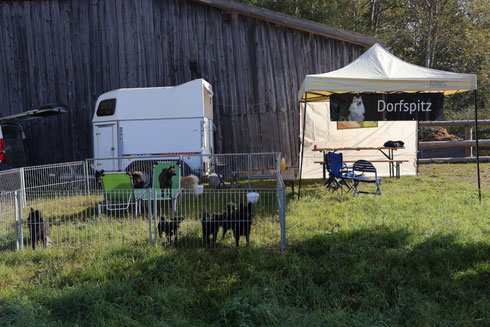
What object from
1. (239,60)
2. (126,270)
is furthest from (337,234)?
(239,60)

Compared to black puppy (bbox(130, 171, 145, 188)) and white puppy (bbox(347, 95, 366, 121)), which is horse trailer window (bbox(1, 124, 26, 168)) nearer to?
black puppy (bbox(130, 171, 145, 188))

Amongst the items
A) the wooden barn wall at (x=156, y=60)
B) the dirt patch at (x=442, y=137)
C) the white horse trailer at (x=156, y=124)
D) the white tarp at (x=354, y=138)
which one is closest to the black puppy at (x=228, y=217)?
the white horse trailer at (x=156, y=124)

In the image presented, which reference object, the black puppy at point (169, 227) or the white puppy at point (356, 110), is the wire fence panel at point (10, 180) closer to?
the black puppy at point (169, 227)

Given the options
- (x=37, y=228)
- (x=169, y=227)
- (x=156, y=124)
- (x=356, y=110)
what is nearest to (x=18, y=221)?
(x=37, y=228)

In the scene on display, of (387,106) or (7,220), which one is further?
(387,106)

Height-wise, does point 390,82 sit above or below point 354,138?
above

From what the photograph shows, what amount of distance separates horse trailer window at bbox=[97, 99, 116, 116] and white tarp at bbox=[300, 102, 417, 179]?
6.12 metres

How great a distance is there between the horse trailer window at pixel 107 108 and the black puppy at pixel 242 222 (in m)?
6.85

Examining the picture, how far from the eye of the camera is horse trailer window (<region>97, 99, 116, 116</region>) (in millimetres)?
9938

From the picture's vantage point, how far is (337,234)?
4898 millimetres

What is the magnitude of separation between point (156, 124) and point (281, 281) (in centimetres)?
729

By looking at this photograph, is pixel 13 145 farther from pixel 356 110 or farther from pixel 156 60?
pixel 356 110

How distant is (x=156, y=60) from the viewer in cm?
1239

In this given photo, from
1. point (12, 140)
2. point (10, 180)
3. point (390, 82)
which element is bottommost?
point (10, 180)
